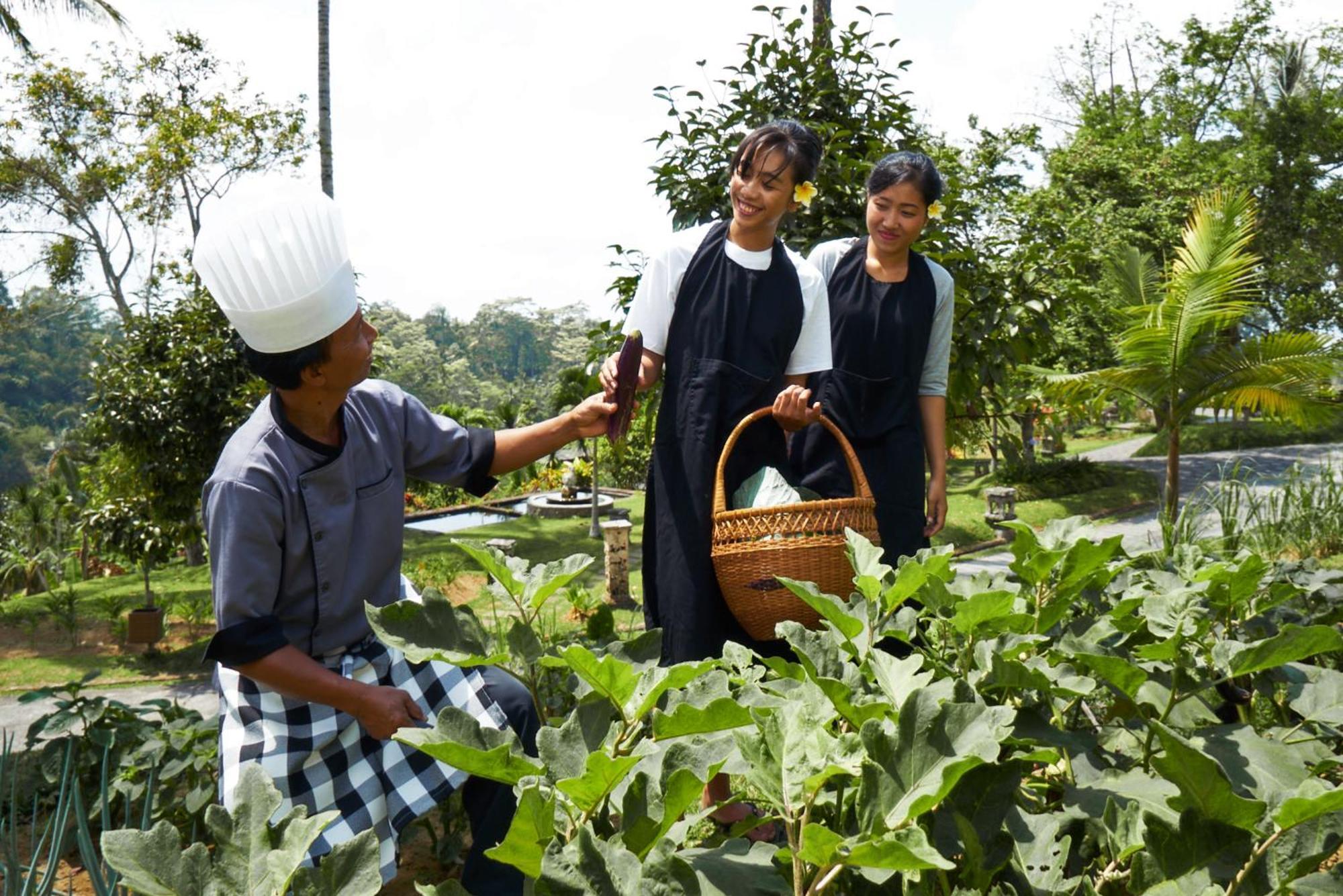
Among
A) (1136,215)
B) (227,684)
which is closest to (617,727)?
(227,684)

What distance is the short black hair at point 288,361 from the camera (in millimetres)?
1986

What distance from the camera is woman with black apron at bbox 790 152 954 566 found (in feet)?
9.49

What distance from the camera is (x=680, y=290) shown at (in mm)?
2773

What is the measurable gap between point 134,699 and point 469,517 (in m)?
10.4

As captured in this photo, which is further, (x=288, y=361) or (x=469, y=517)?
(x=469, y=517)

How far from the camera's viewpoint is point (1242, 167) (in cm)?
2091

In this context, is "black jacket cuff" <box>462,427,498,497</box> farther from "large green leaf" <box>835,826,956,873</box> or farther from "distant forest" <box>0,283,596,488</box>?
"distant forest" <box>0,283,596,488</box>

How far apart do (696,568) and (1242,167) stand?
22.1m

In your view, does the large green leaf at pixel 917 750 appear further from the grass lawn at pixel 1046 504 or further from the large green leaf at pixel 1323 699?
the grass lawn at pixel 1046 504

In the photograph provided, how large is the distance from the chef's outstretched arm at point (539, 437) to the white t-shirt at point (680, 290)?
0.41 m

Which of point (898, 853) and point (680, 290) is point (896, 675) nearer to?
point (898, 853)

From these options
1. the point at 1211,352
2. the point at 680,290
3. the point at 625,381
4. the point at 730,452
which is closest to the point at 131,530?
the point at 680,290

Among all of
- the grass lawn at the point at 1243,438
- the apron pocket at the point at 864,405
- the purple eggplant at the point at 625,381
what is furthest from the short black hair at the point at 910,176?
the grass lawn at the point at 1243,438

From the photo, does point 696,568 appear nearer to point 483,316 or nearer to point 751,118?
point 751,118
